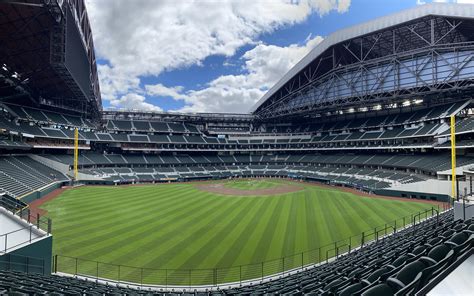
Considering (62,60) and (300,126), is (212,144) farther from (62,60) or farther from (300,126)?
(62,60)

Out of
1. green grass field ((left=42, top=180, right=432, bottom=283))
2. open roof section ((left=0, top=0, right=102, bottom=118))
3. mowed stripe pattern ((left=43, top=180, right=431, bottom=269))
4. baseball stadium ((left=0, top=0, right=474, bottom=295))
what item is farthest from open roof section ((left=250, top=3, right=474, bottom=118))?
open roof section ((left=0, top=0, right=102, bottom=118))

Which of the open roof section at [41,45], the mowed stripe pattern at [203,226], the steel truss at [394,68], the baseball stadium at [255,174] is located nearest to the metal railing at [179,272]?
the baseball stadium at [255,174]

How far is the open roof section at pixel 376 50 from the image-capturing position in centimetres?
4672

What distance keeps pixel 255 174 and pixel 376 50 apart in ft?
142

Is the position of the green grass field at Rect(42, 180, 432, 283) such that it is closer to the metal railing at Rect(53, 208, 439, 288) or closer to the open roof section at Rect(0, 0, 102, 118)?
the metal railing at Rect(53, 208, 439, 288)

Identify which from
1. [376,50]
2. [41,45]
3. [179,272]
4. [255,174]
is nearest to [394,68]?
[376,50]

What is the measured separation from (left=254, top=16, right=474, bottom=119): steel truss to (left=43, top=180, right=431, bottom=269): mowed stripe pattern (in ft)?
89.2

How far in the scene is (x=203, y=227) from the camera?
25.1 metres

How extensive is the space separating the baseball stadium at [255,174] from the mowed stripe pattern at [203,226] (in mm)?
186

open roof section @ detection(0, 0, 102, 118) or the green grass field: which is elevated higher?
open roof section @ detection(0, 0, 102, 118)

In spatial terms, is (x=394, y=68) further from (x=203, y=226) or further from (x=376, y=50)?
(x=203, y=226)

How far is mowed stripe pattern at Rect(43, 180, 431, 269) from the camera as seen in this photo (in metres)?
18.6

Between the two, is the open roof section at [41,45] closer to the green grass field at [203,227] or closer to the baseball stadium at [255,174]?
the baseball stadium at [255,174]

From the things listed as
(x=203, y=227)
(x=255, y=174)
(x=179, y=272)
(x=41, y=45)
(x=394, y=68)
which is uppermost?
(x=394, y=68)
